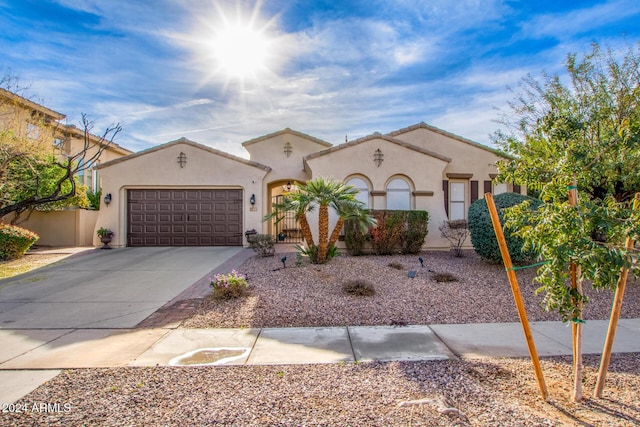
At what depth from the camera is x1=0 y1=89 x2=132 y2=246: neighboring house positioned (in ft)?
40.1

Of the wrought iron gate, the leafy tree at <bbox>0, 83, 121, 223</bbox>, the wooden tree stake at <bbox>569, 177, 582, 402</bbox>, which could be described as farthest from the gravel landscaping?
the wrought iron gate

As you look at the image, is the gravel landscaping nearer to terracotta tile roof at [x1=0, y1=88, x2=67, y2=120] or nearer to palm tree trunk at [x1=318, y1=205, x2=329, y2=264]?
palm tree trunk at [x1=318, y1=205, x2=329, y2=264]

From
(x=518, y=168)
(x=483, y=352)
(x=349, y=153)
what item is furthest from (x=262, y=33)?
(x=483, y=352)

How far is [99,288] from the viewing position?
24.0 feet

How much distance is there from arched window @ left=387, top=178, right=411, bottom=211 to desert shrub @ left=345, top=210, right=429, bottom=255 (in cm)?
124

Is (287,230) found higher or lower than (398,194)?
lower

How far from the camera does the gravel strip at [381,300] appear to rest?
17.4 ft

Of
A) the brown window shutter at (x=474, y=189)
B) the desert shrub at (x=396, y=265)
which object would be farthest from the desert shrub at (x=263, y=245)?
the brown window shutter at (x=474, y=189)

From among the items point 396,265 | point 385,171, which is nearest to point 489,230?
point 396,265

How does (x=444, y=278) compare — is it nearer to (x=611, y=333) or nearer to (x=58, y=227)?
(x=611, y=333)

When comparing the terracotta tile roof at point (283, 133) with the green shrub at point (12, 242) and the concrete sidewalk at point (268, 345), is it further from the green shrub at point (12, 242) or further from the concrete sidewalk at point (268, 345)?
the concrete sidewalk at point (268, 345)

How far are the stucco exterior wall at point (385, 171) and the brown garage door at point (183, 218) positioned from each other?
458cm

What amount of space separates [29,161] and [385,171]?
45.6 ft

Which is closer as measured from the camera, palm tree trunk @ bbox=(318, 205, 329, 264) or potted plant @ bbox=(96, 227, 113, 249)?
palm tree trunk @ bbox=(318, 205, 329, 264)
